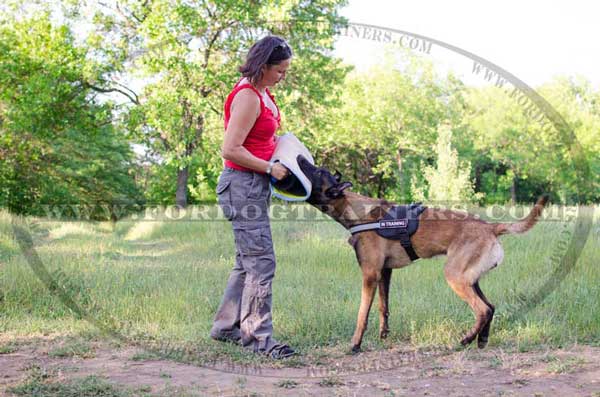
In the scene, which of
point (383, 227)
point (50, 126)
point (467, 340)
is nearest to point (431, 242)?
point (383, 227)

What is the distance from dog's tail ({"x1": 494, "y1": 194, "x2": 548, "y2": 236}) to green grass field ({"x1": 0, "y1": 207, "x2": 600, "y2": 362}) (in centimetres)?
94

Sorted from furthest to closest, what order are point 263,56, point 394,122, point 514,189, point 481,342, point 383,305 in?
point 514,189, point 394,122, point 383,305, point 481,342, point 263,56

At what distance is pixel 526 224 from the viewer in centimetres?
445

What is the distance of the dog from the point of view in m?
4.48

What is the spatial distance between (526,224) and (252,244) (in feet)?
7.21

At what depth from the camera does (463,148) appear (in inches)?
1646

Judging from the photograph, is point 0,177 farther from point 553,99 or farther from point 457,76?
point 553,99

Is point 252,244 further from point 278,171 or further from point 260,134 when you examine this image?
point 260,134

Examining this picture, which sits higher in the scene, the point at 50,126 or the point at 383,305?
the point at 50,126

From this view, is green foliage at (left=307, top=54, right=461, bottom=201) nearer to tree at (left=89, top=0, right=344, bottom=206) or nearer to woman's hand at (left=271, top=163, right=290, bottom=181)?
tree at (left=89, top=0, right=344, bottom=206)

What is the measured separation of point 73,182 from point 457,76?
24.0m

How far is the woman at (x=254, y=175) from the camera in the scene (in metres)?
→ 4.07

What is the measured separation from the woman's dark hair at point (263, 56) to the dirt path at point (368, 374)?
2.16 m

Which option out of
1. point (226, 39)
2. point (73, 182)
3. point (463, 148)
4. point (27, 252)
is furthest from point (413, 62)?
point (27, 252)
